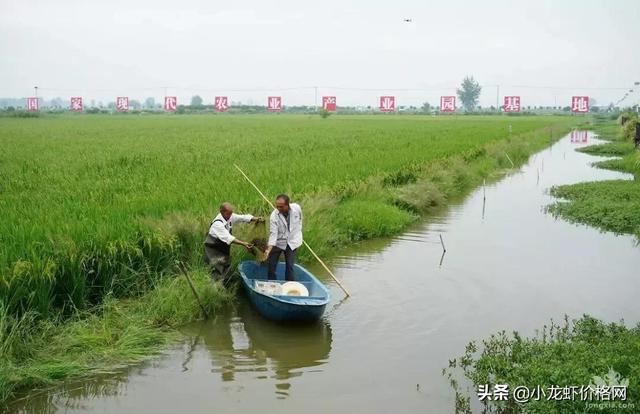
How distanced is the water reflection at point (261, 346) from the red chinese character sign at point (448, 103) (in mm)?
71569

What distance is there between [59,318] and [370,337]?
3.32 meters

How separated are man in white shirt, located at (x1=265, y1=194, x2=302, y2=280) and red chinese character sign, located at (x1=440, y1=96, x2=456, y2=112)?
70.7 meters

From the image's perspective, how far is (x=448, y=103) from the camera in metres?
76.8

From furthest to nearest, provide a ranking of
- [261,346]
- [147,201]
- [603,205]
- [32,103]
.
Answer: [32,103]
[603,205]
[147,201]
[261,346]

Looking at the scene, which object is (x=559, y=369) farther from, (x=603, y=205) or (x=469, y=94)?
Answer: (x=469, y=94)

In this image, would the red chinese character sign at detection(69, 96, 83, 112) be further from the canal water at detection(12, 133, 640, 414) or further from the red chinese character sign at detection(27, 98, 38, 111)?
the canal water at detection(12, 133, 640, 414)

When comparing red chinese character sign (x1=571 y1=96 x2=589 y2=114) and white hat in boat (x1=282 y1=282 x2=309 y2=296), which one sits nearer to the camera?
white hat in boat (x1=282 y1=282 x2=309 y2=296)

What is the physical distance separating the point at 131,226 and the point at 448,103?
73.0 metres

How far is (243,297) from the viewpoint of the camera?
7.90 m

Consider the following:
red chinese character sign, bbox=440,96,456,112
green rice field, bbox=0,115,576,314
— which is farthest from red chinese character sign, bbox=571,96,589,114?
green rice field, bbox=0,115,576,314

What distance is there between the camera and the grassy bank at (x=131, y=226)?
5.93m

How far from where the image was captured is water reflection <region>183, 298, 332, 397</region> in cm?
596

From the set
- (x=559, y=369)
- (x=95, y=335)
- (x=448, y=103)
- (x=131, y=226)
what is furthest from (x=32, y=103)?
(x=559, y=369)

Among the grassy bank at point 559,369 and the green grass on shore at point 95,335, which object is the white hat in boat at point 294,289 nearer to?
the green grass on shore at point 95,335
